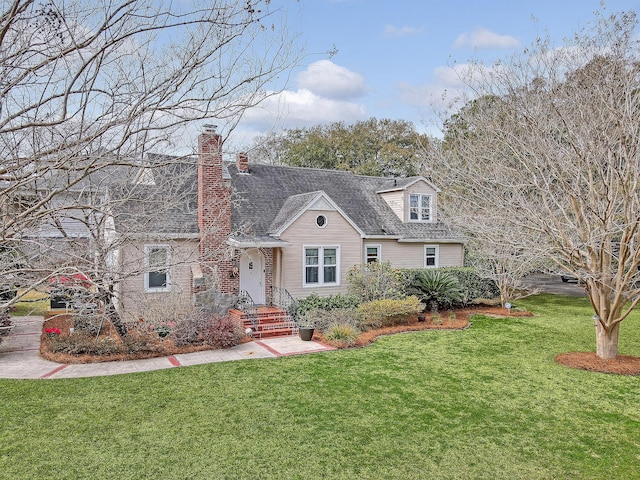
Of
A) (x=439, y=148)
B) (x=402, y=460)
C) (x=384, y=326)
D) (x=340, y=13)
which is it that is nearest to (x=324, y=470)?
(x=402, y=460)

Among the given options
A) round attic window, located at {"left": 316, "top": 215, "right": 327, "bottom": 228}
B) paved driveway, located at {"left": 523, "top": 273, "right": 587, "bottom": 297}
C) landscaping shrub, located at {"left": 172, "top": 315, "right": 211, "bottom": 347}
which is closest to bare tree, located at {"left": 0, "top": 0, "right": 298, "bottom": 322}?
landscaping shrub, located at {"left": 172, "top": 315, "right": 211, "bottom": 347}

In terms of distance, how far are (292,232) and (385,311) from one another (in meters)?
4.60

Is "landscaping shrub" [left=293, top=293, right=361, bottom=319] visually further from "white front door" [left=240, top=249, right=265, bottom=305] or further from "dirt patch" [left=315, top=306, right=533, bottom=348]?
"white front door" [left=240, top=249, right=265, bottom=305]

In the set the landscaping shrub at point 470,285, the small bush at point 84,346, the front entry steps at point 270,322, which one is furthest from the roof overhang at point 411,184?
the small bush at point 84,346

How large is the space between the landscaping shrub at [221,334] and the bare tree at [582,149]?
7.58 metres

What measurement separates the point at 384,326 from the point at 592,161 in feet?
27.3

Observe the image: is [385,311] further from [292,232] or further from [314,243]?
[292,232]

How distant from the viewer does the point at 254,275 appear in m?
17.0

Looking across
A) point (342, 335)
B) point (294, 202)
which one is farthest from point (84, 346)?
point (294, 202)

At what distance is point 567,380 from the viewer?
9.83 metres

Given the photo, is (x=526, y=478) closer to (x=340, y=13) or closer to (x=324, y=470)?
(x=324, y=470)

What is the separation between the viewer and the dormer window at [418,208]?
21827 millimetres

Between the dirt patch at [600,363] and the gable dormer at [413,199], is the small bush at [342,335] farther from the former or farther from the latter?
the gable dormer at [413,199]

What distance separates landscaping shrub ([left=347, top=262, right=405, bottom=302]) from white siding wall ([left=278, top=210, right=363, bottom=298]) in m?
0.76
